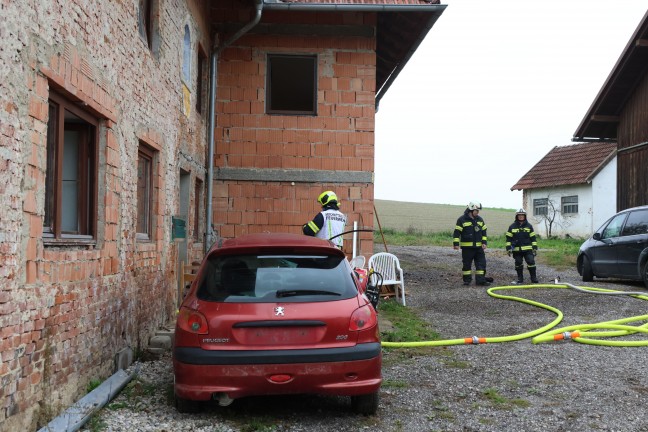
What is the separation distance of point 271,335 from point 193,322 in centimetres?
57

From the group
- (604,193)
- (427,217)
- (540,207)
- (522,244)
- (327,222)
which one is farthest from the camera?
(427,217)

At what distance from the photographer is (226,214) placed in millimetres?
12469

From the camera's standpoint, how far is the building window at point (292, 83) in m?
12.8

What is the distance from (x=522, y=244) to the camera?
15516mm

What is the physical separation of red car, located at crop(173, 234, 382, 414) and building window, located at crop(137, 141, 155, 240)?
122 inches

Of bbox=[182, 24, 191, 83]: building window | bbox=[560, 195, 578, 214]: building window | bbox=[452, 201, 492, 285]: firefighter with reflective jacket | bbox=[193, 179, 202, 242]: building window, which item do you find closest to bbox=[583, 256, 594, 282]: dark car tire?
bbox=[452, 201, 492, 285]: firefighter with reflective jacket

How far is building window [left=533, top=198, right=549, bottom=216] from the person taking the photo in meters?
37.3

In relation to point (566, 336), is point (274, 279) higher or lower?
higher

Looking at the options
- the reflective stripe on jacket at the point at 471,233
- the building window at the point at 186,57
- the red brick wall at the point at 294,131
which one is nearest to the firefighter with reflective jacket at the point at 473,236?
the reflective stripe on jacket at the point at 471,233

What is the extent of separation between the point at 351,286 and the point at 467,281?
1046 centimetres

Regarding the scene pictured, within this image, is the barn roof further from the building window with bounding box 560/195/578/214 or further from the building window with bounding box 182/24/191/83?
the building window with bounding box 182/24/191/83

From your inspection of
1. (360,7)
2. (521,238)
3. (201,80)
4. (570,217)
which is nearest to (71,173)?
(201,80)

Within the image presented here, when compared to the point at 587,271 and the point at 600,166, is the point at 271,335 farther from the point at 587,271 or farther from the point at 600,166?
the point at 600,166

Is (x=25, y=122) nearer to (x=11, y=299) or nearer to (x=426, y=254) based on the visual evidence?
(x=11, y=299)
